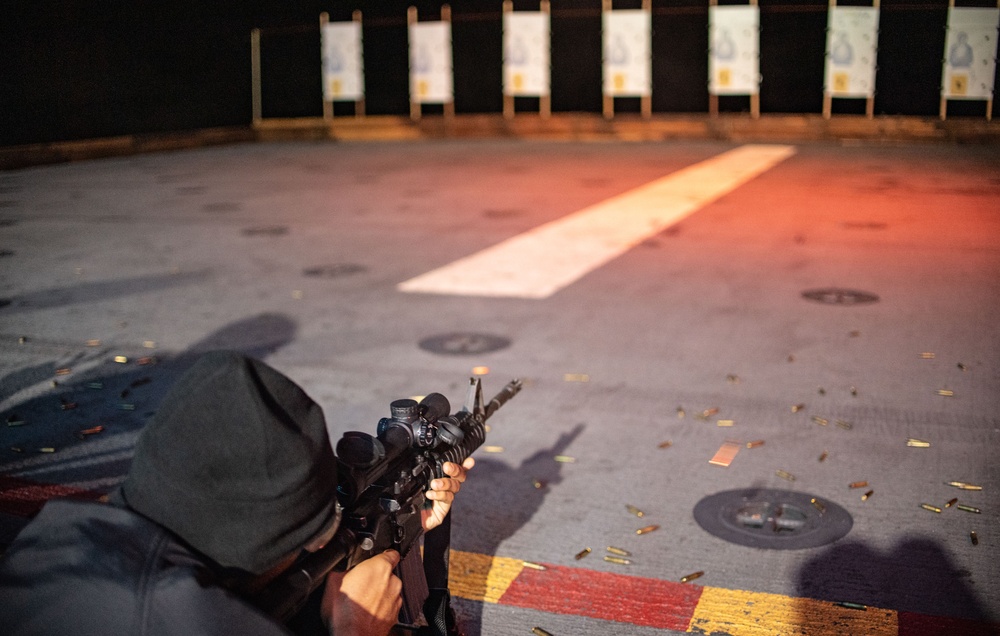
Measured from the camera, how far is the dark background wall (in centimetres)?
1567

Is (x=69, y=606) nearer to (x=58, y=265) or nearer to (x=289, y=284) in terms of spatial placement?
(x=289, y=284)

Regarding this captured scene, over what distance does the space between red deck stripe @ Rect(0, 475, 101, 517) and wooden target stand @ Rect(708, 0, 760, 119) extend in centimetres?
1666

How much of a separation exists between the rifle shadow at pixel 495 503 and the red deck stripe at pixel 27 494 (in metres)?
1.45

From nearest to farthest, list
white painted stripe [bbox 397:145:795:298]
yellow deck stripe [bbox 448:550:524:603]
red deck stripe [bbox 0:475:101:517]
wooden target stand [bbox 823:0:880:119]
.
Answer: yellow deck stripe [bbox 448:550:524:603] → red deck stripe [bbox 0:475:101:517] → white painted stripe [bbox 397:145:795:298] → wooden target stand [bbox 823:0:880:119]

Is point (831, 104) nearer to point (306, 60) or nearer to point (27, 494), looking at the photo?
point (306, 60)

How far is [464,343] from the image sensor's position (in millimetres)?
5668

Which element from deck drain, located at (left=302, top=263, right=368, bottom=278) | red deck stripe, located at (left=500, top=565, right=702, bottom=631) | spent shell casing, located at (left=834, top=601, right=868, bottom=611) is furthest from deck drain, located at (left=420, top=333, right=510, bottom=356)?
spent shell casing, located at (left=834, top=601, right=868, bottom=611)

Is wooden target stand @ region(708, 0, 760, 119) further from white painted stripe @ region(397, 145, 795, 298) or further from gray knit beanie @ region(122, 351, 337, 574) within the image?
gray knit beanie @ region(122, 351, 337, 574)

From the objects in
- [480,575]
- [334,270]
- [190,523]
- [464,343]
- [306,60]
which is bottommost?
[480,575]

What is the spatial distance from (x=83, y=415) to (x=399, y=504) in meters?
3.01

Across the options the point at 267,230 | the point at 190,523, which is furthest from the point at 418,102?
the point at 190,523

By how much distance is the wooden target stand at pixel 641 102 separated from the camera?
1898 cm

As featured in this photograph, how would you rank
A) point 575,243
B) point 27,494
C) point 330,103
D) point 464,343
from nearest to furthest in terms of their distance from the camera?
1. point 27,494
2. point 464,343
3. point 575,243
4. point 330,103

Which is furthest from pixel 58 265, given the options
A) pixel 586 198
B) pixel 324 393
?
pixel 586 198
